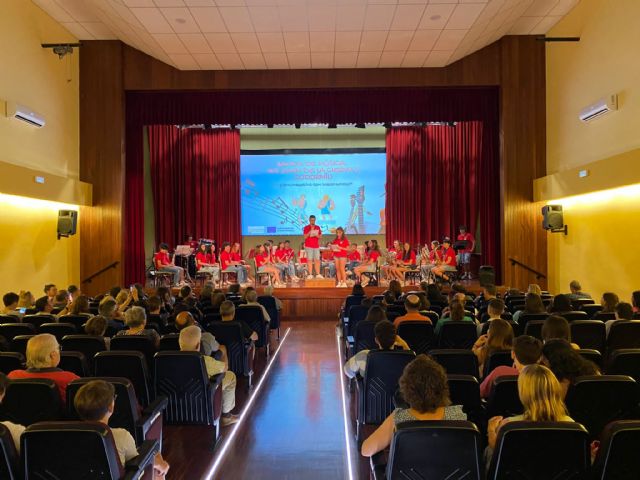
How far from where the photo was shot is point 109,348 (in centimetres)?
427

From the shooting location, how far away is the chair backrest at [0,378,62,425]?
2.80 meters

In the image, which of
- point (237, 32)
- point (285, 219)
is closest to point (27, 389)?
point (237, 32)

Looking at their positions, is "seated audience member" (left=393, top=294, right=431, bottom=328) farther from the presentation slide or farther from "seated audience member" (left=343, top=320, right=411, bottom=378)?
the presentation slide

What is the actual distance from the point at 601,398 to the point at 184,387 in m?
2.59

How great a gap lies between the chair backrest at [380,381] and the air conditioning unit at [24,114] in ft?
A: 24.5

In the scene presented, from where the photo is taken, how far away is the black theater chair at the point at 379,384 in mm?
3625

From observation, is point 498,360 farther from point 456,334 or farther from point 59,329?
point 59,329

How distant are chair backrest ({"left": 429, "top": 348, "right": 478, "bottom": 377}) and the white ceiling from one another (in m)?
6.30

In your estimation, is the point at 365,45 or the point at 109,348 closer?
the point at 109,348

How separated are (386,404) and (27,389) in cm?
224

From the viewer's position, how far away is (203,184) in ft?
51.5

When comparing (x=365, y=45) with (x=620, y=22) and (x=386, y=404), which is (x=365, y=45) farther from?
(x=386, y=404)

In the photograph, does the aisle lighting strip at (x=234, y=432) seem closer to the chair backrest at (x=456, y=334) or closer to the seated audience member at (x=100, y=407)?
the seated audience member at (x=100, y=407)

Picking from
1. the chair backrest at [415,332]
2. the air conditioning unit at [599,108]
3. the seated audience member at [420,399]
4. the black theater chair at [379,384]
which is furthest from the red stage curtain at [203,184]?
the seated audience member at [420,399]
